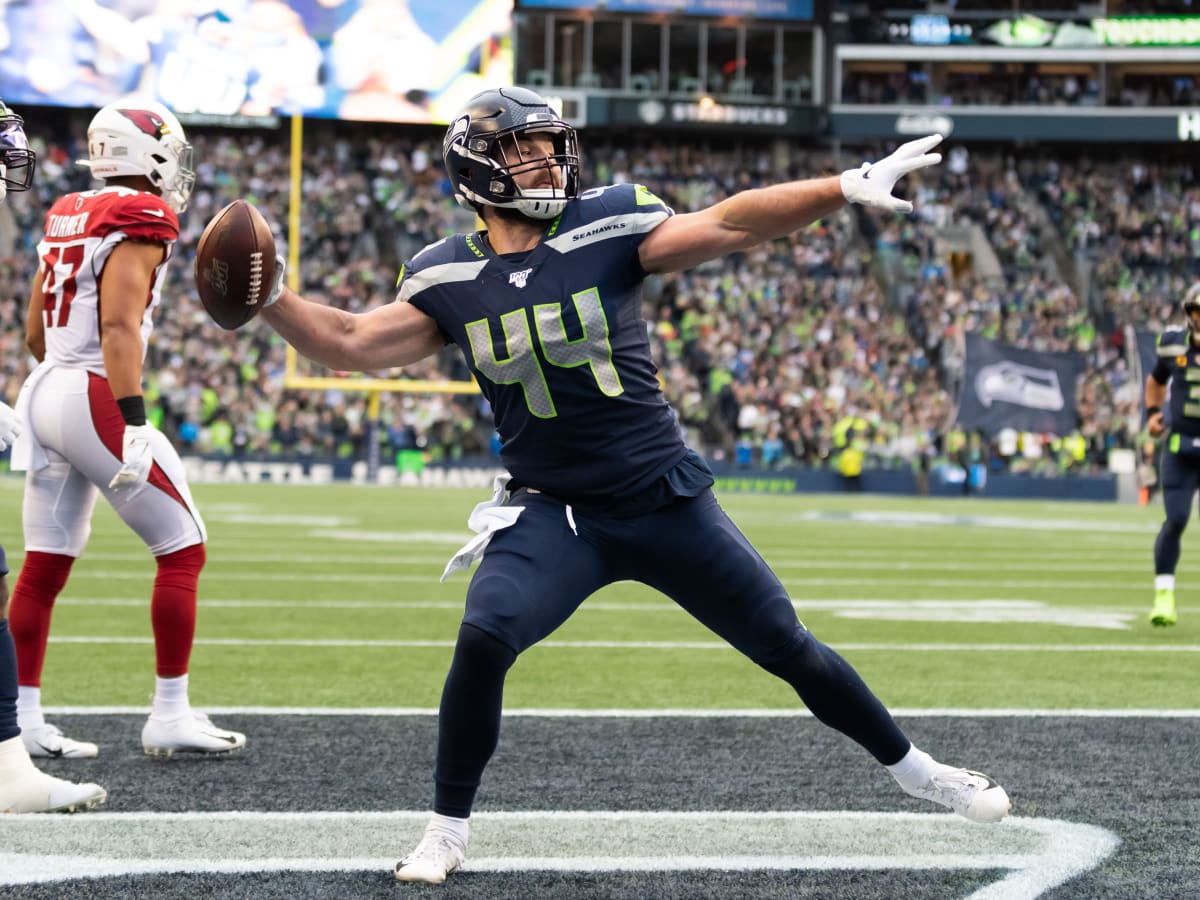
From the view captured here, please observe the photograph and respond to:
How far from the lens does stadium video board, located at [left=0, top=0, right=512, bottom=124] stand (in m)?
26.0

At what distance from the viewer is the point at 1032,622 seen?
26.3 ft

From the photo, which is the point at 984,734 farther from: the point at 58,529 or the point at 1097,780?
the point at 58,529

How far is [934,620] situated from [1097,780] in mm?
4003

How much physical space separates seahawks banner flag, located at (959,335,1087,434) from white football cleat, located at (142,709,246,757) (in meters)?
21.4

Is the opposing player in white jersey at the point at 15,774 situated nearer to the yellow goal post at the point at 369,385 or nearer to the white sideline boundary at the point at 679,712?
the white sideline boundary at the point at 679,712

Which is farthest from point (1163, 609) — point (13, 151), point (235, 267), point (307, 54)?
point (307, 54)

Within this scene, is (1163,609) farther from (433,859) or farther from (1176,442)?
(433,859)

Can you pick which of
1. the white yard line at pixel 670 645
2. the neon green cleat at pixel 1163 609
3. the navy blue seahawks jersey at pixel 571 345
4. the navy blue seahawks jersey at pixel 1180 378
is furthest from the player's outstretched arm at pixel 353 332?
the navy blue seahawks jersey at pixel 1180 378

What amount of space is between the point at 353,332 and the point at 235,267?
1.11 feet

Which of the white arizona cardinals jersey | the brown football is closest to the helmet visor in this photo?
the white arizona cardinals jersey

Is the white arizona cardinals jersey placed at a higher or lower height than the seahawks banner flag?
higher

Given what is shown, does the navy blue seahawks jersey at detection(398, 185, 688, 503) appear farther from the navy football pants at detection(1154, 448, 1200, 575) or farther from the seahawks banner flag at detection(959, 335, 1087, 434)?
the seahawks banner flag at detection(959, 335, 1087, 434)

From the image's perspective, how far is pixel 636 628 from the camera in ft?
25.7

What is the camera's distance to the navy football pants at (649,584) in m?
3.30
